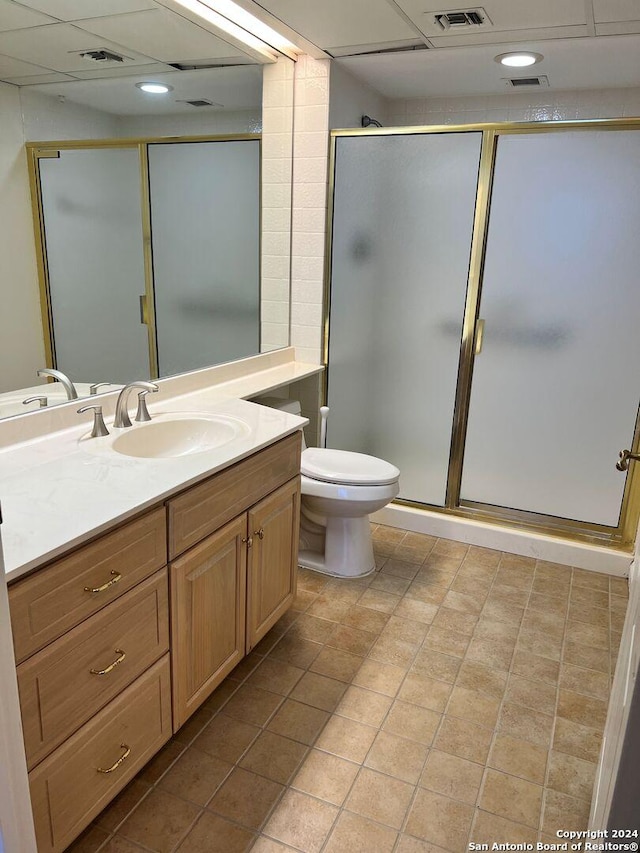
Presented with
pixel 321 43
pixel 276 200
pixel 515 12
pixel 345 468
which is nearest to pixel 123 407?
pixel 345 468

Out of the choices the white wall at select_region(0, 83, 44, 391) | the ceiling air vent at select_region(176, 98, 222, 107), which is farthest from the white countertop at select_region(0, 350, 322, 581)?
the ceiling air vent at select_region(176, 98, 222, 107)

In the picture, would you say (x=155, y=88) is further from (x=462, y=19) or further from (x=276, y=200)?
(x=462, y=19)

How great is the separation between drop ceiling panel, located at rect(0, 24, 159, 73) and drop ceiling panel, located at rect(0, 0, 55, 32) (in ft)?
0.05

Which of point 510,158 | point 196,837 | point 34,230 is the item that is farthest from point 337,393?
point 196,837

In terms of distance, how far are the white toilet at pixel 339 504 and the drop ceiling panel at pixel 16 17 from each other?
1.66 m

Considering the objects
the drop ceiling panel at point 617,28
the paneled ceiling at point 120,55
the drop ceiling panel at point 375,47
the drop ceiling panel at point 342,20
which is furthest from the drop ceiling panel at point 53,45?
the drop ceiling panel at point 617,28

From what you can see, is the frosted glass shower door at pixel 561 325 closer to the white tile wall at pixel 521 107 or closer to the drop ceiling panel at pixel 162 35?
the white tile wall at pixel 521 107

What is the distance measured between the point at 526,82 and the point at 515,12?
2.90 feet

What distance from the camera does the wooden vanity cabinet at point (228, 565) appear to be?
161cm

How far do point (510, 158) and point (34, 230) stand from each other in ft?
6.53

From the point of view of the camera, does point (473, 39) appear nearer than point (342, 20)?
No

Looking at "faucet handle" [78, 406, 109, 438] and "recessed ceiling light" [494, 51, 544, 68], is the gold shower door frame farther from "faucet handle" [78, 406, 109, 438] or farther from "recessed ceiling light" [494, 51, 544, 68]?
"recessed ceiling light" [494, 51, 544, 68]

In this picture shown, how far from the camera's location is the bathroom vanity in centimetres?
122

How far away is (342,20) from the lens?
233 centimetres
